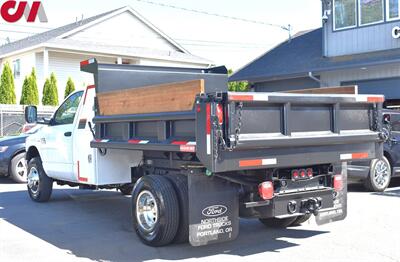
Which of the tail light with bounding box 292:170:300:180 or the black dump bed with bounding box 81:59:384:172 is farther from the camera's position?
the tail light with bounding box 292:170:300:180

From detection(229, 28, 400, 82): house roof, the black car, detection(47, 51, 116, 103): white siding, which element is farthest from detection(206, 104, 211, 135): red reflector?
detection(47, 51, 116, 103): white siding

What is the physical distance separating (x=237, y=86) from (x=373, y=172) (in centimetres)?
2143

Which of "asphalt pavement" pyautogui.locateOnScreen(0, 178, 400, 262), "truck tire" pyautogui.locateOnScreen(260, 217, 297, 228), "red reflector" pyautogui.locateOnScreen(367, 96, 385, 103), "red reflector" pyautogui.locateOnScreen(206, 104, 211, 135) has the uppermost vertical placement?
"red reflector" pyautogui.locateOnScreen(367, 96, 385, 103)

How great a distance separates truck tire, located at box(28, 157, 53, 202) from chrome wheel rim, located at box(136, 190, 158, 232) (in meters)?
3.62

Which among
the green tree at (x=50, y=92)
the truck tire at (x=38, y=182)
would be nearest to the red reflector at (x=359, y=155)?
the truck tire at (x=38, y=182)

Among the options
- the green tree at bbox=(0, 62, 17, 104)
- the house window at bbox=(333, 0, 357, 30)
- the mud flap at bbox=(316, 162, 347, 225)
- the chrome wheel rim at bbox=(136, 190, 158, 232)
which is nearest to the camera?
the chrome wheel rim at bbox=(136, 190, 158, 232)

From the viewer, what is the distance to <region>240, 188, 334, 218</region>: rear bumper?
6.11 meters

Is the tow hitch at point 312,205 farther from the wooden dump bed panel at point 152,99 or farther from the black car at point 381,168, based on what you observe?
the black car at point 381,168

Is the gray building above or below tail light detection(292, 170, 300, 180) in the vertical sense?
above

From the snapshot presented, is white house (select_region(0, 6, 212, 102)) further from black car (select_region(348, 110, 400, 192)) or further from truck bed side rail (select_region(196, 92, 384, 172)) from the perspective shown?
truck bed side rail (select_region(196, 92, 384, 172))

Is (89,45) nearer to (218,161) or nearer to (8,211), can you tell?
(8,211)

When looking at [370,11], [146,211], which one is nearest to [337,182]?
[146,211]

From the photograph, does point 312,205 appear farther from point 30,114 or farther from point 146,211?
→ point 30,114

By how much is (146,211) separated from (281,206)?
1.64m
